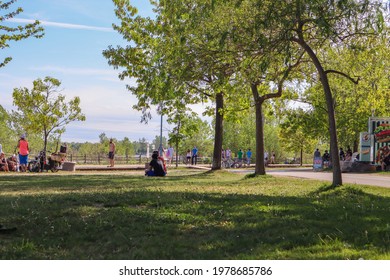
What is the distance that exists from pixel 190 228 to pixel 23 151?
20886mm

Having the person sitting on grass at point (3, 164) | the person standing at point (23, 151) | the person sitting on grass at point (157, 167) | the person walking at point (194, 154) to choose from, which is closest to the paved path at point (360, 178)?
the person sitting on grass at point (157, 167)

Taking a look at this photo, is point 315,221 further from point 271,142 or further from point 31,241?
point 271,142

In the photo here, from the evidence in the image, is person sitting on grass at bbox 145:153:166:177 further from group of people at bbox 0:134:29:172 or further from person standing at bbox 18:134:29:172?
group of people at bbox 0:134:29:172

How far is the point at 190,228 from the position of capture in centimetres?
767

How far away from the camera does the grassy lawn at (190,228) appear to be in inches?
243

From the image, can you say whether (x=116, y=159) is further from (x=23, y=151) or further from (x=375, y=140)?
(x=375, y=140)

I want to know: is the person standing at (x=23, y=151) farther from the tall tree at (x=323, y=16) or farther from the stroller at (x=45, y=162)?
the tall tree at (x=323, y=16)

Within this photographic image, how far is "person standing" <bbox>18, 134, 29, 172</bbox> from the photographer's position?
25375mm

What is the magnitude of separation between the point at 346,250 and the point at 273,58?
9.17m

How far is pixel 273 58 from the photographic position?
47.2 feet

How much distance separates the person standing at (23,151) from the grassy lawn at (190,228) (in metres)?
15.3

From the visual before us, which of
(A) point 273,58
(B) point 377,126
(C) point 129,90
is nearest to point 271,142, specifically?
(B) point 377,126

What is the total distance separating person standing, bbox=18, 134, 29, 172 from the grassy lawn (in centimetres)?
1528

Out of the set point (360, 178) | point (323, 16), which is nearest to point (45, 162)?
point (360, 178)
